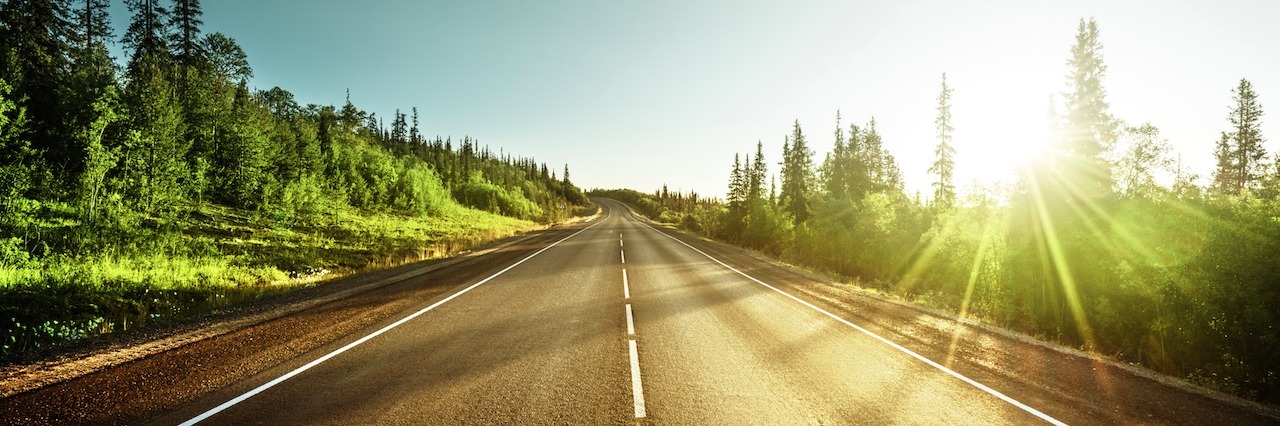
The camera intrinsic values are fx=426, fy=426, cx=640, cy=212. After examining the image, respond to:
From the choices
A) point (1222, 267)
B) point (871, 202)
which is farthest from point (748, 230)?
point (1222, 267)

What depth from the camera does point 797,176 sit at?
46.7 meters

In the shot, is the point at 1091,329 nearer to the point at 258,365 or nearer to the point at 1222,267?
the point at 1222,267

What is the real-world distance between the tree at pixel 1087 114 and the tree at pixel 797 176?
63.1ft

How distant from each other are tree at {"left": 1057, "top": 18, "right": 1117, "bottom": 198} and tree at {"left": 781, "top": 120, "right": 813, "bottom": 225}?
1924 cm

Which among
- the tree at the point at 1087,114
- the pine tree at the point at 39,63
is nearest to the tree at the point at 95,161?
the pine tree at the point at 39,63

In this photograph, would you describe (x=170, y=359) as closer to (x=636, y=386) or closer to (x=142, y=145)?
(x=636, y=386)

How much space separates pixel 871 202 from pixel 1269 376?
18.5 metres

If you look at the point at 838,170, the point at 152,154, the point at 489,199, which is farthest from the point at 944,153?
the point at 489,199

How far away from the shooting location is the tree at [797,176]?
4431 cm

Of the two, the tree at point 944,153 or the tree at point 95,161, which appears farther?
the tree at point 944,153

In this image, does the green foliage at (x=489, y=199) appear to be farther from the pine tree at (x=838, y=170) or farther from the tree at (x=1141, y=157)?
the tree at (x=1141, y=157)

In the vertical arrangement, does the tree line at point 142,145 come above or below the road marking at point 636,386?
above

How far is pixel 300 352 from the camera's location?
596 centimetres

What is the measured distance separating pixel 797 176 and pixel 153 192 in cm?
4689
